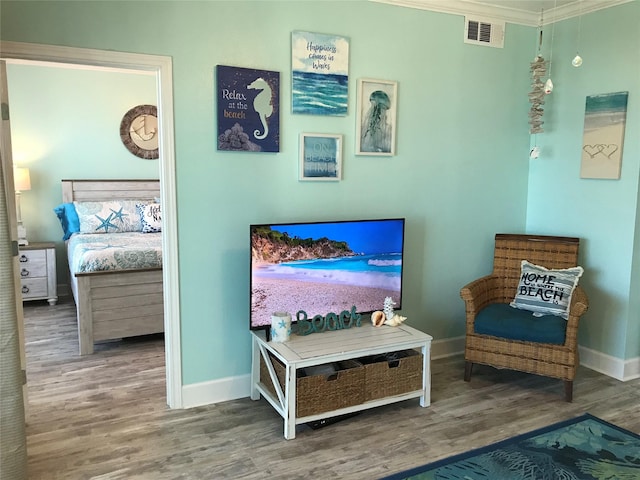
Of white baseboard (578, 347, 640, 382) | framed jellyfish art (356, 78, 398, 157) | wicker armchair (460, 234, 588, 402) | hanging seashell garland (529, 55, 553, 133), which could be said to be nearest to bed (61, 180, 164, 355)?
framed jellyfish art (356, 78, 398, 157)

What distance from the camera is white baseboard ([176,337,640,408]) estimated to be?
10.4 ft

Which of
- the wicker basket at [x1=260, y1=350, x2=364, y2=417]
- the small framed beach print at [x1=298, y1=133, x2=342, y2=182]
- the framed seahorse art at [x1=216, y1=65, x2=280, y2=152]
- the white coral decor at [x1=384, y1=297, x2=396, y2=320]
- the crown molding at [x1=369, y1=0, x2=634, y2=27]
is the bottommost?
the wicker basket at [x1=260, y1=350, x2=364, y2=417]

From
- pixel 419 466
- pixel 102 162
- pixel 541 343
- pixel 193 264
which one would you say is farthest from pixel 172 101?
pixel 102 162

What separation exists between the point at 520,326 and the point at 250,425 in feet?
5.84

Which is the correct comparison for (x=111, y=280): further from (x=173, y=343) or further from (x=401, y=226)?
(x=401, y=226)

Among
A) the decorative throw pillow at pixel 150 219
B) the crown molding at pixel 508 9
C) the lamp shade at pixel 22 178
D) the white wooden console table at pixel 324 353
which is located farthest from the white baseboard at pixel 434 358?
the lamp shade at pixel 22 178

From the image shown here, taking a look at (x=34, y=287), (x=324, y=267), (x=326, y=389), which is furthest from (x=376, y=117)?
(x=34, y=287)

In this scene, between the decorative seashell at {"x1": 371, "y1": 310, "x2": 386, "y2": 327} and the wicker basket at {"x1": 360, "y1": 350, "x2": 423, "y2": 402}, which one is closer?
the wicker basket at {"x1": 360, "y1": 350, "x2": 423, "y2": 402}

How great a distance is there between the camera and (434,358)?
13.0 ft

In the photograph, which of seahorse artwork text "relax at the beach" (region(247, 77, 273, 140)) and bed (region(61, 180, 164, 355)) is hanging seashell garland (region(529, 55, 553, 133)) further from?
bed (region(61, 180, 164, 355))

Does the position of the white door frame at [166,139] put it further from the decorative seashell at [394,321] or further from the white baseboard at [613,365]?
the white baseboard at [613,365]

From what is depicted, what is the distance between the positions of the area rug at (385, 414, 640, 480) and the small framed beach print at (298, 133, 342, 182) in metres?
1.78

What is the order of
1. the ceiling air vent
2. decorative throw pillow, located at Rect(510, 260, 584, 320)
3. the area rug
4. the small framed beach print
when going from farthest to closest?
the ceiling air vent, decorative throw pillow, located at Rect(510, 260, 584, 320), the small framed beach print, the area rug

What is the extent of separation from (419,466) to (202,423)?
1227 mm
